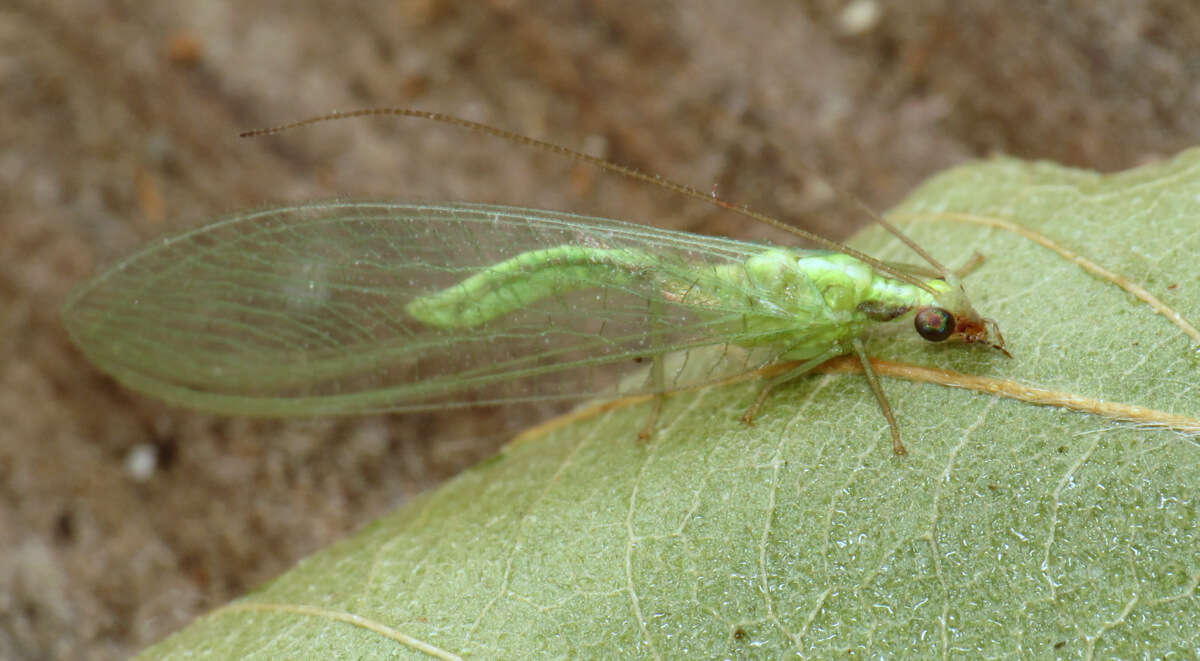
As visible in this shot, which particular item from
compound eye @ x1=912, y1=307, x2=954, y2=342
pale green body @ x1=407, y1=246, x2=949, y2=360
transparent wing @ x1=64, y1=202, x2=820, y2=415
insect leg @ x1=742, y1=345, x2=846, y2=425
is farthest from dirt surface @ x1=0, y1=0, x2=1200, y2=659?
compound eye @ x1=912, y1=307, x2=954, y2=342

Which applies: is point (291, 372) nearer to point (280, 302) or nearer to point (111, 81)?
point (280, 302)

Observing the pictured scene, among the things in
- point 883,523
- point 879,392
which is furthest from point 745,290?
point 883,523

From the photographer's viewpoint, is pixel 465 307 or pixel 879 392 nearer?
pixel 879 392

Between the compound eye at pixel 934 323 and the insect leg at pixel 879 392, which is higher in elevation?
the compound eye at pixel 934 323

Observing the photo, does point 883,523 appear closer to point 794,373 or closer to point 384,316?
point 794,373

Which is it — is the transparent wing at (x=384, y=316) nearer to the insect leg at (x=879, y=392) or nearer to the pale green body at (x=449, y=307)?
the pale green body at (x=449, y=307)

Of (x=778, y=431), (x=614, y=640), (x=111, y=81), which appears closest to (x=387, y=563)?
(x=614, y=640)

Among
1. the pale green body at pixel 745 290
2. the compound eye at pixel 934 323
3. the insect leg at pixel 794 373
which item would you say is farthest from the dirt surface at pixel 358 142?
the compound eye at pixel 934 323
